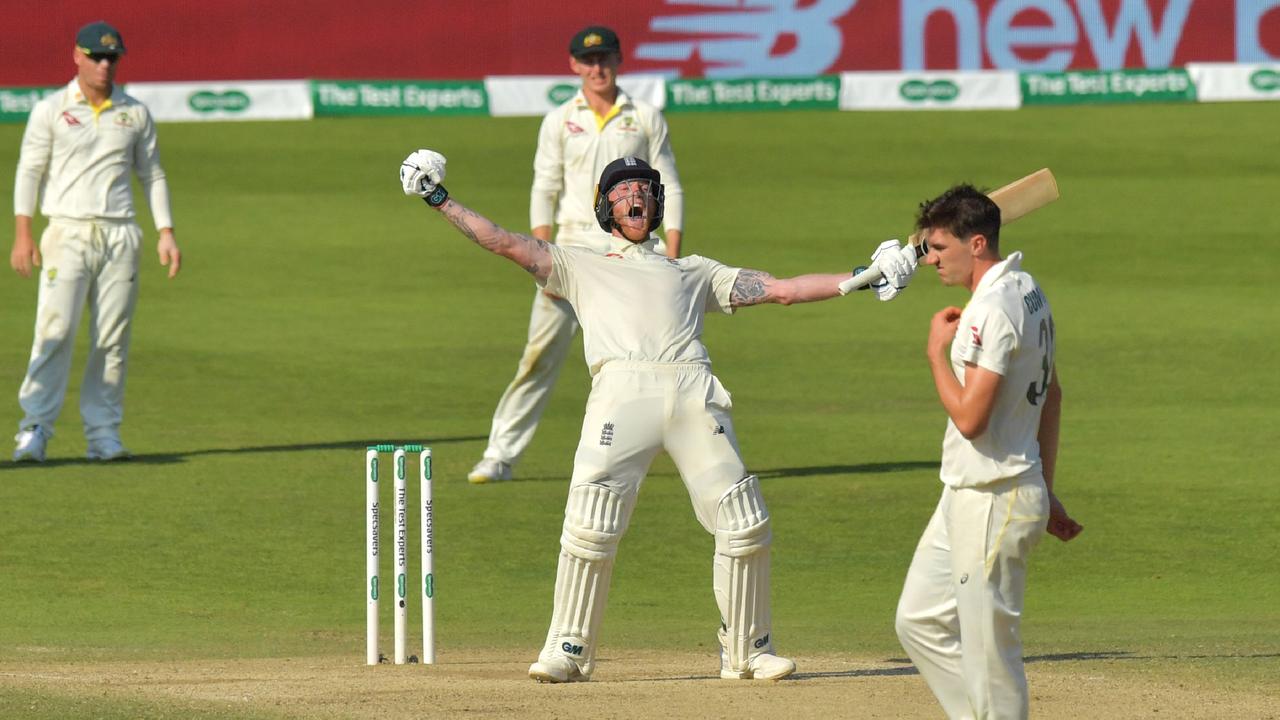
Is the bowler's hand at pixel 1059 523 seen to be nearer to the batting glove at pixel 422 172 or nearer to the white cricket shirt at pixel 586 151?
the batting glove at pixel 422 172

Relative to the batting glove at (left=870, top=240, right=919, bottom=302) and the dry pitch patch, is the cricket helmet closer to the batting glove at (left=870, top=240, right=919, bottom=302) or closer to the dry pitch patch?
the batting glove at (left=870, top=240, right=919, bottom=302)

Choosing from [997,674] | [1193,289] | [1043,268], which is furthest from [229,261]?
[997,674]

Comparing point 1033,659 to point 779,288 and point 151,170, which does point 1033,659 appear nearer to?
point 779,288

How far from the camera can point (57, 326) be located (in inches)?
524

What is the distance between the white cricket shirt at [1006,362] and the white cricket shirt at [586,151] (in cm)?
617

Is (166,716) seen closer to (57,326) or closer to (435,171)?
(435,171)

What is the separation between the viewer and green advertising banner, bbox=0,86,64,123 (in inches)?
1241

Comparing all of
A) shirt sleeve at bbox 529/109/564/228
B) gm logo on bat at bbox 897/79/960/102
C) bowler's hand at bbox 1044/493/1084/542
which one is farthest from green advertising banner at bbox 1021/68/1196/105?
bowler's hand at bbox 1044/493/1084/542

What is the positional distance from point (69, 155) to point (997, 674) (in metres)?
8.66

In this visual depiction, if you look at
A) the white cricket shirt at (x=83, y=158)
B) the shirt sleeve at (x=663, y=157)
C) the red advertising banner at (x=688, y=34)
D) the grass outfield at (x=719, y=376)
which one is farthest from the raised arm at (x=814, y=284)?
the red advertising banner at (x=688, y=34)

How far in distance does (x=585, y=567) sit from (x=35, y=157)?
682cm

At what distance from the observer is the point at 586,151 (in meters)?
12.5

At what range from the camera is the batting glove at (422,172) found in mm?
7871

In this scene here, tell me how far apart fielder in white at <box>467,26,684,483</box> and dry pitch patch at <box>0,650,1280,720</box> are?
426 centimetres
